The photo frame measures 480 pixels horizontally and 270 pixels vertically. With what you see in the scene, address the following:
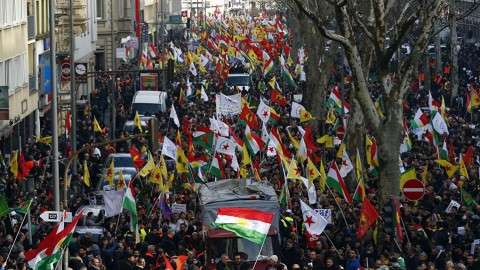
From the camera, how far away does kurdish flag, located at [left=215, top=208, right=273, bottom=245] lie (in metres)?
19.4

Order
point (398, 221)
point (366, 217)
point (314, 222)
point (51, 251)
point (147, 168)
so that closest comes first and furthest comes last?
point (51, 251) → point (366, 217) → point (314, 222) → point (398, 221) → point (147, 168)

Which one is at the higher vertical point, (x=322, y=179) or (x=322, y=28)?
(x=322, y=28)

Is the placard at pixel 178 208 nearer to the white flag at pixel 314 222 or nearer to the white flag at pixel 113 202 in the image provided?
the white flag at pixel 113 202

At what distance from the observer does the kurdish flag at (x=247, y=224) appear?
1939 cm

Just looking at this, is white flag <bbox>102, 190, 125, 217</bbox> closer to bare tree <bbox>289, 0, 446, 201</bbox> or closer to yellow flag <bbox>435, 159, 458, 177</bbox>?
bare tree <bbox>289, 0, 446, 201</bbox>

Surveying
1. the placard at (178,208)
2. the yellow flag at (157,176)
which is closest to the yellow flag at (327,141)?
the yellow flag at (157,176)

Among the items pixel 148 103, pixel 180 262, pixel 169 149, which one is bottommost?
pixel 148 103

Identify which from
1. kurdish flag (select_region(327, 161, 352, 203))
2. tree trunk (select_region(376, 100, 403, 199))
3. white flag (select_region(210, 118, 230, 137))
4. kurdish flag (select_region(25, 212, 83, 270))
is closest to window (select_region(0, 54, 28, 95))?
white flag (select_region(210, 118, 230, 137))

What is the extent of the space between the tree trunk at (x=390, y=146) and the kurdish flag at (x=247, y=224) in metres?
9.80

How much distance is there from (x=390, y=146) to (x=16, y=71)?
21456mm

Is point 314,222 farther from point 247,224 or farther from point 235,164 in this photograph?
point 235,164

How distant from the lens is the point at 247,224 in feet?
63.8

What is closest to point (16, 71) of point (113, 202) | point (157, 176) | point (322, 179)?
point (157, 176)

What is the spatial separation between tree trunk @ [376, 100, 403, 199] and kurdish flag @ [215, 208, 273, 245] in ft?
32.1
